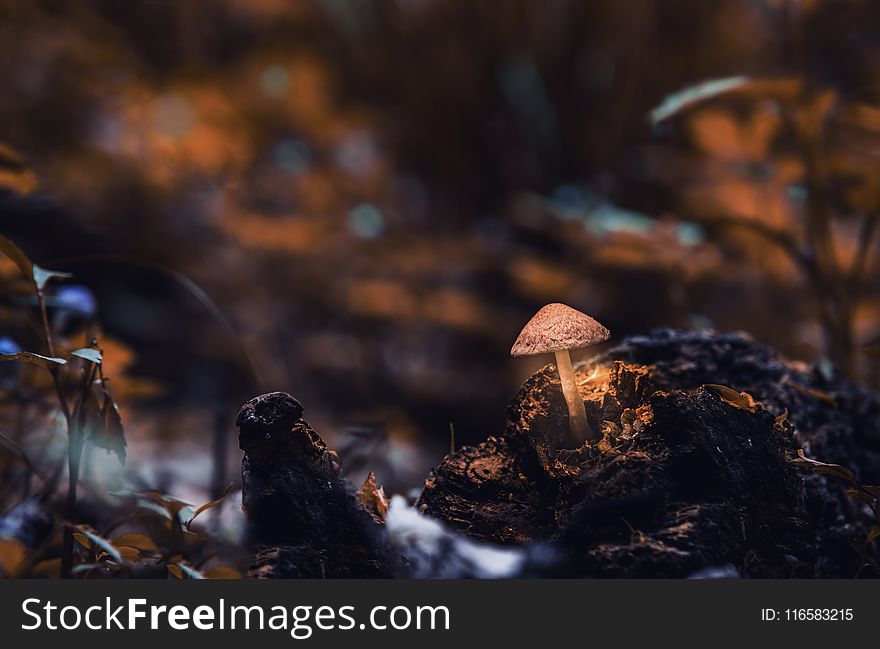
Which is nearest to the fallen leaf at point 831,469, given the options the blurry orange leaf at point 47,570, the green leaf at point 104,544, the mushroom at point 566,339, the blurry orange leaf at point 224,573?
the mushroom at point 566,339

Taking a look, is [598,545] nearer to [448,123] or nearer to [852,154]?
[852,154]

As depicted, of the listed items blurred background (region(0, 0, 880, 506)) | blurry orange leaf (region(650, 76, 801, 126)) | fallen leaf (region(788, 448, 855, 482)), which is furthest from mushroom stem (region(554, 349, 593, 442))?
blurred background (region(0, 0, 880, 506))

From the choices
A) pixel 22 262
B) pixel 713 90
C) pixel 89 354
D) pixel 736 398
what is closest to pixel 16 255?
pixel 22 262

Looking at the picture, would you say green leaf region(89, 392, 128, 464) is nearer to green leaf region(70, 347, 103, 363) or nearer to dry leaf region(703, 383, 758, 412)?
green leaf region(70, 347, 103, 363)

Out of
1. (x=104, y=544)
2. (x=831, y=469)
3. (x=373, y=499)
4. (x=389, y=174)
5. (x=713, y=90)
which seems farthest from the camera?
(x=389, y=174)

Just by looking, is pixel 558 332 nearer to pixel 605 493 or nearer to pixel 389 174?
pixel 605 493

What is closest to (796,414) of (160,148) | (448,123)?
(448,123)
